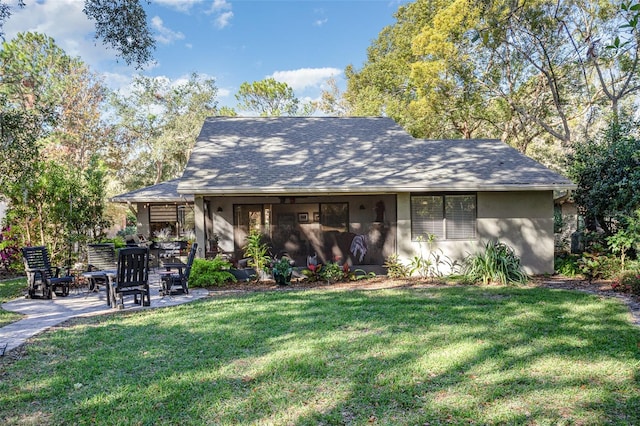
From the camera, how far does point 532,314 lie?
6.77 m

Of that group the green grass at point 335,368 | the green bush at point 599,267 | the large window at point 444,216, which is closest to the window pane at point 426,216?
the large window at point 444,216

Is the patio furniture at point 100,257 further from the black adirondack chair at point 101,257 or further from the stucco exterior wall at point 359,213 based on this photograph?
the stucco exterior wall at point 359,213

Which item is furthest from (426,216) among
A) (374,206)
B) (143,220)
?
(143,220)

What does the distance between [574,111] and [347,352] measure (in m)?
20.3

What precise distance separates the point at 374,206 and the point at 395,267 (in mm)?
1697

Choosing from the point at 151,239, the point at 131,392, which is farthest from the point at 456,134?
the point at 131,392

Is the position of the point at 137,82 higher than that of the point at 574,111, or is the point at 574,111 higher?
the point at 137,82

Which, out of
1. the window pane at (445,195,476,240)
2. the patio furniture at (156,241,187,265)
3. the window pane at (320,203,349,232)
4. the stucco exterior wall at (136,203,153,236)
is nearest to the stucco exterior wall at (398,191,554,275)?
the window pane at (445,195,476,240)

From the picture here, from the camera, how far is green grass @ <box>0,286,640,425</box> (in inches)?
140

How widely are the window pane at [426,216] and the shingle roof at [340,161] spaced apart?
2.04ft

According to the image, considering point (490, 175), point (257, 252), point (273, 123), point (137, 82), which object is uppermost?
point (137, 82)

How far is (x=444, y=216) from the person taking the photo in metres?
11.2

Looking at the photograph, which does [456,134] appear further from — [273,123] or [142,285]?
[142,285]

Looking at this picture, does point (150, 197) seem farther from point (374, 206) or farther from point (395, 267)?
point (395, 267)
